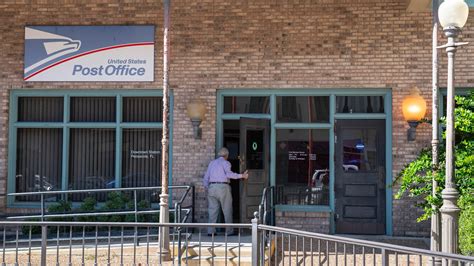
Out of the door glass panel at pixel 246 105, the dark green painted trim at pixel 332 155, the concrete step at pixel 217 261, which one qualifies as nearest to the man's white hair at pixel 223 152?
the door glass panel at pixel 246 105

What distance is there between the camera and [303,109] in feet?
37.8

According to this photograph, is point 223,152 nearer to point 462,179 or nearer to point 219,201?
point 219,201

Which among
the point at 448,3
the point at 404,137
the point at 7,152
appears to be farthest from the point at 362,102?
the point at 7,152

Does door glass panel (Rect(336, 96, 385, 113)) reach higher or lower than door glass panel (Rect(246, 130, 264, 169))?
higher

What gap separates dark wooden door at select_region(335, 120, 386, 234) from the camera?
36.9ft

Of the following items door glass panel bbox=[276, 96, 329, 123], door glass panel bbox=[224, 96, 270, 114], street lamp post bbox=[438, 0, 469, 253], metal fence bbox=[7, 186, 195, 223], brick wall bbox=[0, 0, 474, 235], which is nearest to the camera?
street lamp post bbox=[438, 0, 469, 253]

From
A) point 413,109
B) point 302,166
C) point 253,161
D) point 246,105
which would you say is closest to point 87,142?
point 246,105

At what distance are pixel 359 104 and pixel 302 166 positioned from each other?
1731 millimetres

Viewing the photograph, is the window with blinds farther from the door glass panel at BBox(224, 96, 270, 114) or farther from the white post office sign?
the door glass panel at BBox(224, 96, 270, 114)

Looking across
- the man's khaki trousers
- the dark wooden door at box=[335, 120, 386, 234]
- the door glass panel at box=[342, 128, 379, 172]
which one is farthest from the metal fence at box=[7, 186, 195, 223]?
the door glass panel at box=[342, 128, 379, 172]

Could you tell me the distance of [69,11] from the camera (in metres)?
11.9

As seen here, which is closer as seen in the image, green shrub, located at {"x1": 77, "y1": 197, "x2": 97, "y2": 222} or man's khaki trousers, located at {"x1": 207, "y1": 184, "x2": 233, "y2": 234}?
man's khaki trousers, located at {"x1": 207, "y1": 184, "x2": 233, "y2": 234}

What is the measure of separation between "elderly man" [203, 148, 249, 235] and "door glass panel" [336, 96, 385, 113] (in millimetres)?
2553

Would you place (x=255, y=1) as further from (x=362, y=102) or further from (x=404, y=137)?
(x=404, y=137)
